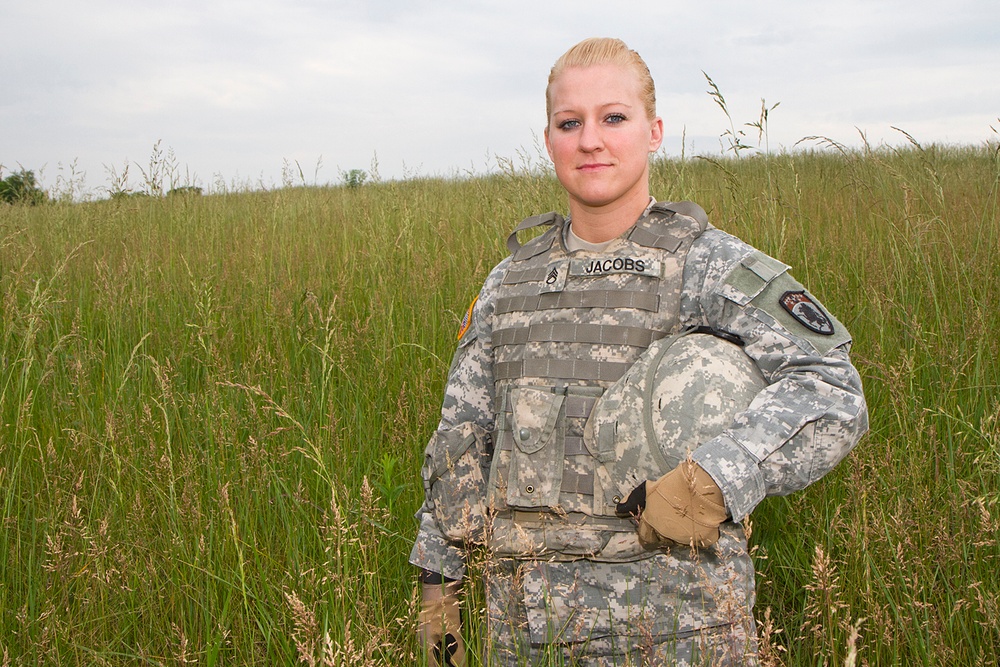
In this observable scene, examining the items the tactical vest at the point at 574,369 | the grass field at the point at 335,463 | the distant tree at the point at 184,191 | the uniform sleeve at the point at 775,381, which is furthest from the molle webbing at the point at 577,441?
the distant tree at the point at 184,191

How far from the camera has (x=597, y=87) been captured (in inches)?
71.1

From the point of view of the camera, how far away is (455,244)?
4625 millimetres

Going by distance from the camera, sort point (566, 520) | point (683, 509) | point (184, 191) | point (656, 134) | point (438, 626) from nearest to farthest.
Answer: point (683, 509), point (566, 520), point (438, 626), point (656, 134), point (184, 191)

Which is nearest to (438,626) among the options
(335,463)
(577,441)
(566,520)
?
(566,520)

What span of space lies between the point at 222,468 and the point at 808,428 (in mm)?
Answer: 1746

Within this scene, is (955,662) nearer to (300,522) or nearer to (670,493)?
(670,493)

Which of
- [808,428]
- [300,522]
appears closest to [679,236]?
[808,428]

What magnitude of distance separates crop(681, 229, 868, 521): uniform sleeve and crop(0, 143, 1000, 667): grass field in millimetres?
203

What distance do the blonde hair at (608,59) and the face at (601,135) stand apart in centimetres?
2

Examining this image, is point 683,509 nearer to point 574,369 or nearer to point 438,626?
point 574,369

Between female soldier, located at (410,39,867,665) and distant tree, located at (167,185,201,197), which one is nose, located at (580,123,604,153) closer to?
female soldier, located at (410,39,867,665)

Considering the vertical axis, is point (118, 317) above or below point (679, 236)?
below

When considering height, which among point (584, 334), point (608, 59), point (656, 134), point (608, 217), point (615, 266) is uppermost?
point (608, 59)

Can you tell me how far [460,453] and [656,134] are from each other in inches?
38.1
